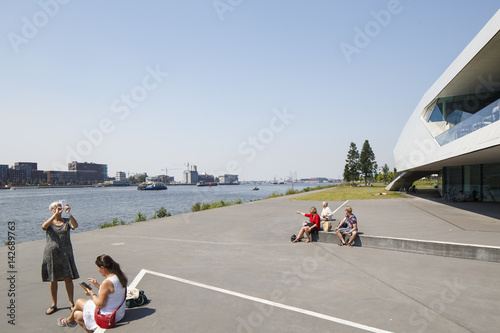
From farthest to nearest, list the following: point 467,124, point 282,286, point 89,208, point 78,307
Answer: point 89,208 → point 467,124 → point 282,286 → point 78,307

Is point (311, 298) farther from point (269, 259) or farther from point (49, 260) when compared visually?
point (49, 260)

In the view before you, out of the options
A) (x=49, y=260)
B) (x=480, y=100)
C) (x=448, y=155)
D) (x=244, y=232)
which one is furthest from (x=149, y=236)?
(x=480, y=100)

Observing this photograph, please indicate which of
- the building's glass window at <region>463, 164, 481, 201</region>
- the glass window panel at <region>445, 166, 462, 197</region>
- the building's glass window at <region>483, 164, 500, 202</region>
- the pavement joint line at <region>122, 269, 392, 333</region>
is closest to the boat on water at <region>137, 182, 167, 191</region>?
the glass window panel at <region>445, 166, 462, 197</region>

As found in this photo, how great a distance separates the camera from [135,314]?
486cm

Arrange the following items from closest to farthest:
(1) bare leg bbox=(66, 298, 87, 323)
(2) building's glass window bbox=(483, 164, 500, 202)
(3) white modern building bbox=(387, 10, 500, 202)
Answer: (1) bare leg bbox=(66, 298, 87, 323) < (3) white modern building bbox=(387, 10, 500, 202) < (2) building's glass window bbox=(483, 164, 500, 202)

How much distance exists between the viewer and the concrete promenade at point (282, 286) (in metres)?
4.49

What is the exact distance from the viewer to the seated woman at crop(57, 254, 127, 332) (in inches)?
171

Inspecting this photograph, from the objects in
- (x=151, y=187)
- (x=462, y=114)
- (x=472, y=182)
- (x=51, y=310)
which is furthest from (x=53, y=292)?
(x=151, y=187)

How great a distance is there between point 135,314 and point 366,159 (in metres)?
95.0

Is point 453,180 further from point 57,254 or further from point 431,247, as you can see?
point 57,254

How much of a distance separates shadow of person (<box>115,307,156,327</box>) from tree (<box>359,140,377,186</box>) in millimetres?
91978

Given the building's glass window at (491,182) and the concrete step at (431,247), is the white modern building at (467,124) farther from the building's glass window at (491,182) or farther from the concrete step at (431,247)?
the concrete step at (431,247)

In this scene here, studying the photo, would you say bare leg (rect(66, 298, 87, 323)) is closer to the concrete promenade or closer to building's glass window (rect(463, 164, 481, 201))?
the concrete promenade

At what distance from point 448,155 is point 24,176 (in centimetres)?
20259
